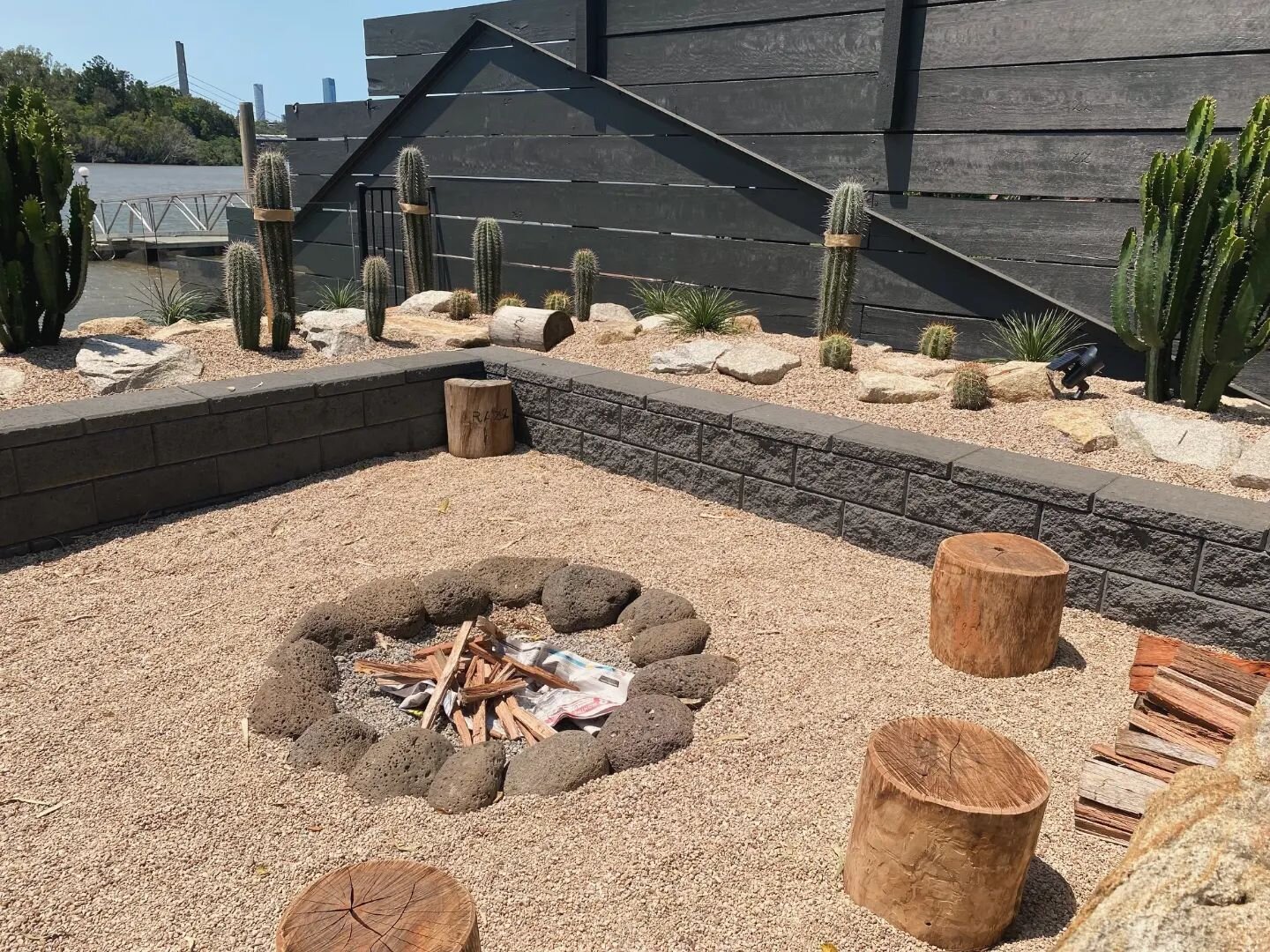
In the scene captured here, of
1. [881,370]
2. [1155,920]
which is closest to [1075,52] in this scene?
[881,370]

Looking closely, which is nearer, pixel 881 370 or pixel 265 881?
pixel 265 881

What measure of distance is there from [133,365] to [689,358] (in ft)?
11.4

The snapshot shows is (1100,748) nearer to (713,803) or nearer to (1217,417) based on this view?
(713,803)

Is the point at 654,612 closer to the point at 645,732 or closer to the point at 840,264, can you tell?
the point at 645,732

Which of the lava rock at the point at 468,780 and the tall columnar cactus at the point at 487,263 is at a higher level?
the tall columnar cactus at the point at 487,263

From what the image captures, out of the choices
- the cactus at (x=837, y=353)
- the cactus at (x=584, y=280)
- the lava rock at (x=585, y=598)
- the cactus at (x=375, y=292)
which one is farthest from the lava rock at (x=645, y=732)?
the cactus at (x=584, y=280)

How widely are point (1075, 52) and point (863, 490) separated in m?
4.06

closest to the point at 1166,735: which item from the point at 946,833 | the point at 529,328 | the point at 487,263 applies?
the point at 946,833

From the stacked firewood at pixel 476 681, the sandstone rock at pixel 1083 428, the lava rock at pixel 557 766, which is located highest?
the sandstone rock at pixel 1083 428

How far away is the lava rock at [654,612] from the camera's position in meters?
3.56

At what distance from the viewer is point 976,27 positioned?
6484 mm

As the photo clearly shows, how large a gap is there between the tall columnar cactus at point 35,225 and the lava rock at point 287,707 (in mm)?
3820

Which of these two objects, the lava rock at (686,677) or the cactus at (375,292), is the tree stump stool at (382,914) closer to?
the lava rock at (686,677)

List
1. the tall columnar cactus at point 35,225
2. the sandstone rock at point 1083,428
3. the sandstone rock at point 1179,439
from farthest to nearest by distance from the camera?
the tall columnar cactus at point 35,225 < the sandstone rock at point 1083,428 < the sandstone rock at point 1179,439
